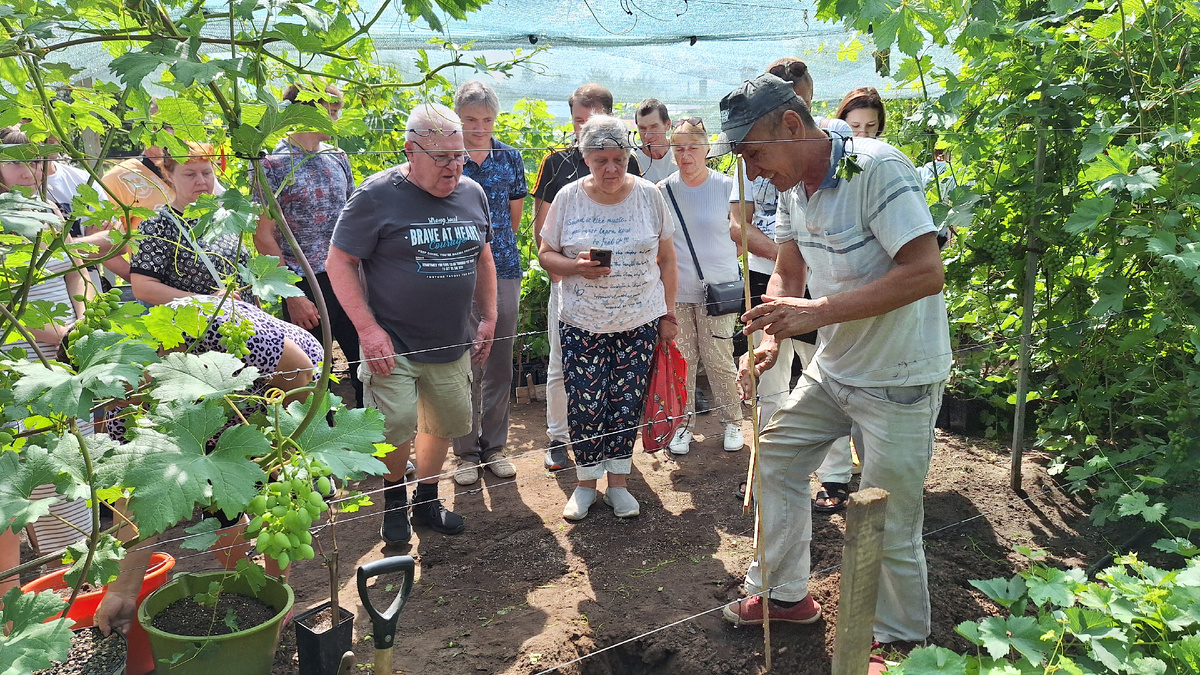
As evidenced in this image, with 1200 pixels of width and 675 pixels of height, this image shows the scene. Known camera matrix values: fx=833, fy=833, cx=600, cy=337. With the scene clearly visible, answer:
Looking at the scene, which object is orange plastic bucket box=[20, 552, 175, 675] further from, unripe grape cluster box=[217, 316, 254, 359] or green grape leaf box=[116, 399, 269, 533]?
green grape leaf box=[116, 399, 269, 533]

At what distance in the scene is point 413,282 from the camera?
3426 millimetres

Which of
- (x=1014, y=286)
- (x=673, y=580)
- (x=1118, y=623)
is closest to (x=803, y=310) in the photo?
(x=1118, y=623)

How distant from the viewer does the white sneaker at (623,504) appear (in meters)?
3.97

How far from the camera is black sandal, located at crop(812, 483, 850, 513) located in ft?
12.7

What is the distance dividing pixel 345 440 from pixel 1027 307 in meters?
3.25

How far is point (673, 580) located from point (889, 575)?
1.01 metres

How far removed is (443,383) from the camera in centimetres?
364

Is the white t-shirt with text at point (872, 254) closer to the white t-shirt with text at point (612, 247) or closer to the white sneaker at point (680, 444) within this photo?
the white t-shirt with text at point (612, 247)

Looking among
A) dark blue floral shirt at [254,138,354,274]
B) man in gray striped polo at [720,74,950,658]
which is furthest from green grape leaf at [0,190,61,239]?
dark blue floral shirt at [254,138,354,274]

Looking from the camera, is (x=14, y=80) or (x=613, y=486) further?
(x=613, y=486)

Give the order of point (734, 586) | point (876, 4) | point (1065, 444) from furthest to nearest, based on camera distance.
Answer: point (1065, 444), point (734, 586), point (876, 4)

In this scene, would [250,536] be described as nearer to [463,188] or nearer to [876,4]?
[876,4]

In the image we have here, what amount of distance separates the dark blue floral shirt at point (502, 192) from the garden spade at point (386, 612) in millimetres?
2609

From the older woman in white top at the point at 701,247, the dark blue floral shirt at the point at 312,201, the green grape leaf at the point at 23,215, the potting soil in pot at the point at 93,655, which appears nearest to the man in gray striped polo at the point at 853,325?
the older woman in white top at the point at 701,247
